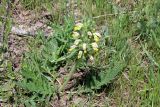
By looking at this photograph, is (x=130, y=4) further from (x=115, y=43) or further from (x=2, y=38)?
(x=2, y=38)

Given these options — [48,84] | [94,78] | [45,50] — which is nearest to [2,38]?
[45,50]

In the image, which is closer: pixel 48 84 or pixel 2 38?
pixel 48 84

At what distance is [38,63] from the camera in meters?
3.23

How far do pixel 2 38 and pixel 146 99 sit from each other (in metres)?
1.32

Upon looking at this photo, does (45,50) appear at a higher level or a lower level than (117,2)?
lower

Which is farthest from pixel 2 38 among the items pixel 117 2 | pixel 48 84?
pixel 117 2

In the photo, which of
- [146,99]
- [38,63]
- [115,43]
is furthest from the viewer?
[115,43]

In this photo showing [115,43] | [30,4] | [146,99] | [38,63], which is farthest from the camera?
[30,4]

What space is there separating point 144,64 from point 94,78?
0.53 m

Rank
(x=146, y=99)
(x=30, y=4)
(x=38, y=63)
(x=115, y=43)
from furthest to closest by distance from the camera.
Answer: (x=30, y=4), (x=115, y=43), (x=38, y=63), (x=146, y=99)

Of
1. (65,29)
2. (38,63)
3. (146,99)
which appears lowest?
(146,99)

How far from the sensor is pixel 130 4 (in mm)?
3924

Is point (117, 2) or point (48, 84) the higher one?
point (117, 2)

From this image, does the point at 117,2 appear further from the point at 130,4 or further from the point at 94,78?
the point at 94,78
